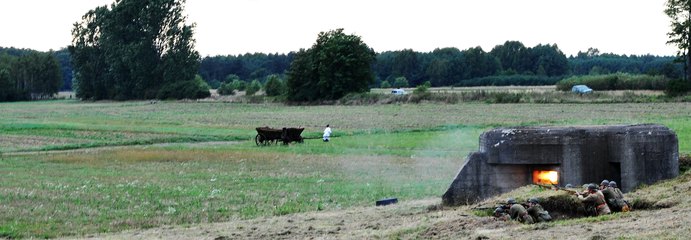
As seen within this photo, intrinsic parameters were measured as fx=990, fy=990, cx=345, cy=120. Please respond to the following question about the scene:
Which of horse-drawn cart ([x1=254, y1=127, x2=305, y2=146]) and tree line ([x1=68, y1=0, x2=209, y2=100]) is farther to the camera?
tree line ([x1=68, y1=0, x2=209, y2=100])

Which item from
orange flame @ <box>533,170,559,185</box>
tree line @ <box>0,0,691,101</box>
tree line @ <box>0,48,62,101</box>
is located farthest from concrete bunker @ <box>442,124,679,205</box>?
tree line @ <box>0,48,62,101</box>

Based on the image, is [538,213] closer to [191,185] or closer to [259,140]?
[191,185]

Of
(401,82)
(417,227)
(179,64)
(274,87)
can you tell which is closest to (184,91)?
(179,64)

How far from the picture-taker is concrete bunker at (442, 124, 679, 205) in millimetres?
17750

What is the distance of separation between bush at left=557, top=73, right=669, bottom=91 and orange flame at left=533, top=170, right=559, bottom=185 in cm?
7494

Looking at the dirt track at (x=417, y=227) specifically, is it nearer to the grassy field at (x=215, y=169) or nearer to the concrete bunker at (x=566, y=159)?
the concrete bunker at (x=566, y=159)

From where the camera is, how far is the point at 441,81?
185500 millimetres

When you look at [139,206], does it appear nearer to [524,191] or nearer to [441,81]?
[524,191]

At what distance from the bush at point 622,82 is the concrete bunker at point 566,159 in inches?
2950

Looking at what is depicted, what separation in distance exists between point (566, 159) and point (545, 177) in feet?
1.88

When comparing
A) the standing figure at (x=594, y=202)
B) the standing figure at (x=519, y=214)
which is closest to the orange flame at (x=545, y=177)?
the standing figure at (x=594, y=202)

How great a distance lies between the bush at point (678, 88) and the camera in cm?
8093

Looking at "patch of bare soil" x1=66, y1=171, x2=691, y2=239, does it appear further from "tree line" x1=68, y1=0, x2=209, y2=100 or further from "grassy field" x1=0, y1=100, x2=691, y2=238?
"tree line" x1=68, y1=0, x2=209, y2=100

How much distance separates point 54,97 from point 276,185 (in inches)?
6543
